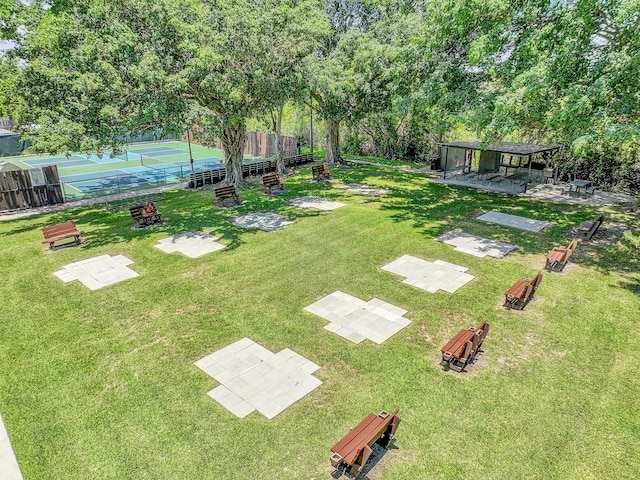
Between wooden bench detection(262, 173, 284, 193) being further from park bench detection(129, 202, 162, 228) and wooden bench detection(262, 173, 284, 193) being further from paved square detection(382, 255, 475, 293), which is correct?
paved square detection(382, 255, 475, 293)

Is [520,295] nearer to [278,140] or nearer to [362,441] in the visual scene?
[362,441]

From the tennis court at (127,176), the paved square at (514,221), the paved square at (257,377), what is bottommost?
the paved square at (257,377)

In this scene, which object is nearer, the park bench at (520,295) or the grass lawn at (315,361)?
the grass lawn at (315,361)

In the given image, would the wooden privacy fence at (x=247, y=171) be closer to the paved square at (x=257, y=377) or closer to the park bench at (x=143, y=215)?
the park bench at (x=143, y=215)

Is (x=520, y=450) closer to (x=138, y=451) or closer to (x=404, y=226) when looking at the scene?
(x=138, y=451)

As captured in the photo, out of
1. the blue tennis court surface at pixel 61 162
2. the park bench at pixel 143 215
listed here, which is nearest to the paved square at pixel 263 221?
the park bench at pixel 143 215

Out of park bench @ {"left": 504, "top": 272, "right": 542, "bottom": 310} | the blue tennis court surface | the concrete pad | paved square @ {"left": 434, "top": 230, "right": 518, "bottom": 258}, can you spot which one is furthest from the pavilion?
the blue tennis court surface

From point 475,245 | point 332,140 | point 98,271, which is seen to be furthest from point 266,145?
point 475,245
